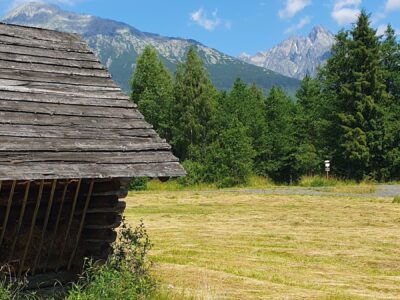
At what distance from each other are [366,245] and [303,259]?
255 cm

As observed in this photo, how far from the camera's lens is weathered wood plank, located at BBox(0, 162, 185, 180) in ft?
20.8

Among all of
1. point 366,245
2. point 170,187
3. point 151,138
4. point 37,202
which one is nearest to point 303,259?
point 366,245

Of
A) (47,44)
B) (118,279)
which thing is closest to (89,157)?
(118,279)

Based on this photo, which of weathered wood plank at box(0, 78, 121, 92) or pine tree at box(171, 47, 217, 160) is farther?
pine tree at box(171, 47, 217, 160)

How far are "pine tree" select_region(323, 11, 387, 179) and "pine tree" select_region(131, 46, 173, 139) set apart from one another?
18956mm

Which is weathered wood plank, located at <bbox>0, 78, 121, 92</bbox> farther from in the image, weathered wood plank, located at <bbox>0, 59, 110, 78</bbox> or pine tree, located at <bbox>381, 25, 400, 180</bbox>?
pine tree, located at <bbox>381, 25, 400, 180</bbox>

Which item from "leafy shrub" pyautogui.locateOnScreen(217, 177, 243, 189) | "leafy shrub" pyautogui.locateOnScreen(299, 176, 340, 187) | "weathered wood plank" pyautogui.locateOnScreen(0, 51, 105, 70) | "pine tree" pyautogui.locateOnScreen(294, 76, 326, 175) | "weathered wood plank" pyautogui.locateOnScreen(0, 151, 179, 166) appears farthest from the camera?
"pine tree" pyautogui.locateOnScreen(294, 76, 326, 175)

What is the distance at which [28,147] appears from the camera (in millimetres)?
6922

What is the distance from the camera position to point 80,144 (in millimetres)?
7465

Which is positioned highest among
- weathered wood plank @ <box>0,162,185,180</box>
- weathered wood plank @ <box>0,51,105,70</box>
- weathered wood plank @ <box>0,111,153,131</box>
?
weathered wood plank @ <box>0,51,105,70</box>

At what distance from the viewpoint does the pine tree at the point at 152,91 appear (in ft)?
184

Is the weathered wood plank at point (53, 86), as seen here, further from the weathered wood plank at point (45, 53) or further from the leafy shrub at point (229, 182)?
the leafy shrub at point (229, 182)

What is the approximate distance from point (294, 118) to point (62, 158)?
153 feet

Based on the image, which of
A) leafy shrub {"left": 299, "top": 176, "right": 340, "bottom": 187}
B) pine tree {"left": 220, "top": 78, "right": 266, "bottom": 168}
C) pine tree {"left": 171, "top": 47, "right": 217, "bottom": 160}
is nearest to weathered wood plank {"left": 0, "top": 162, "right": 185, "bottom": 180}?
leafy shrub {"left": 299, "top": 176, "right": 340, "bottom": 187}
